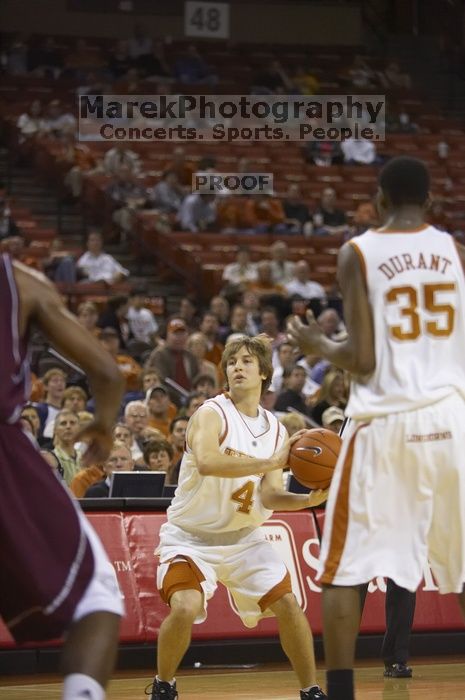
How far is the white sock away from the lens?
387 centimetres

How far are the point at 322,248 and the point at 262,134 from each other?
→ 3.40 m

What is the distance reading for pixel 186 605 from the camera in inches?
258

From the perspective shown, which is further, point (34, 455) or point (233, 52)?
point (233, 52)

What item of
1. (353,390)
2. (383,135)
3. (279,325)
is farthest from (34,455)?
(383,135)

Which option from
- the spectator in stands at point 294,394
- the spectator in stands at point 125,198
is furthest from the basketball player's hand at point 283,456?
the spectator in stands at point 125,198

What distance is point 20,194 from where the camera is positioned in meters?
20.6

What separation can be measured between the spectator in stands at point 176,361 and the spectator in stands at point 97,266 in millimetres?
2917

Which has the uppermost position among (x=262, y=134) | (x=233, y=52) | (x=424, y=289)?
(x=233, y=52)

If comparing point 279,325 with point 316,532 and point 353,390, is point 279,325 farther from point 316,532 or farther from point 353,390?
point 353,390

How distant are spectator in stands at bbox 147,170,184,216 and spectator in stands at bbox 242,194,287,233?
94 cm

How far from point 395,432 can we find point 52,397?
7.70m

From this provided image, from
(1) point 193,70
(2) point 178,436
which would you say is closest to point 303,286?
(2) point 178,436

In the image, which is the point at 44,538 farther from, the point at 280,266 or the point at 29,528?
the point at 280,266

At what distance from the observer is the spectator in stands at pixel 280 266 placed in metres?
17.6
